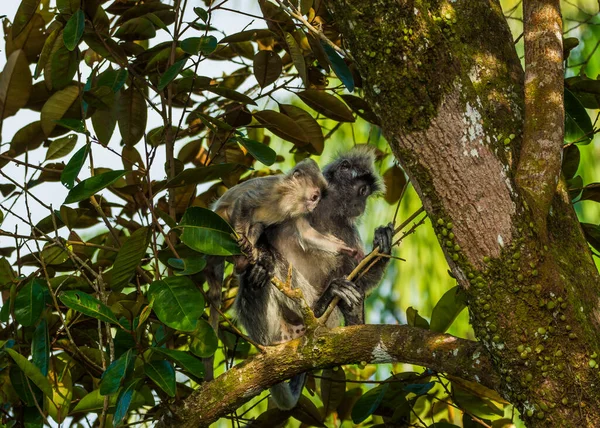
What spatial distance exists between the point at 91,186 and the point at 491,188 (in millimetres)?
1070

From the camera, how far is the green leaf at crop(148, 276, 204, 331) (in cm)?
209

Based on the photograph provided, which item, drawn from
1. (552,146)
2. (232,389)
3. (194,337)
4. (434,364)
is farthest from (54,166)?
(552,146)

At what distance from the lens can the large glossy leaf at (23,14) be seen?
2520mm

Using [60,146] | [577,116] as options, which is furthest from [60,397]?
[577,116]

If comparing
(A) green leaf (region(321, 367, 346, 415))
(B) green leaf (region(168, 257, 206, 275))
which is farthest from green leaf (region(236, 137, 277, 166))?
(A) green leaf (region(321, 367, 346, 415))

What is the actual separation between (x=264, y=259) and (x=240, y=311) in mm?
334

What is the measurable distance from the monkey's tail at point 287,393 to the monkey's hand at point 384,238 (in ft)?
1.97

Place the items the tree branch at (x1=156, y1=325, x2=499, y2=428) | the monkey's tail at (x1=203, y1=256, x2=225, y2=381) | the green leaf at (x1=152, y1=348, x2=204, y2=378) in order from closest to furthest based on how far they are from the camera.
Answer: the tree branch at (x1=156, y1=325, x2=499, y2=428)
the green leaf at (x1=152, y1=348, x2=204, y2=378)
the monkey's tail at (x1=203, y1=256, x2=225, y2=381)

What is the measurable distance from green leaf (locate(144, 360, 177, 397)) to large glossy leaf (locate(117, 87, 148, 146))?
0.95m

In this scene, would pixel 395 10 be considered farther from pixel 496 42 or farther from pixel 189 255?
pixel 189 255

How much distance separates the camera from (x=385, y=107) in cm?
205

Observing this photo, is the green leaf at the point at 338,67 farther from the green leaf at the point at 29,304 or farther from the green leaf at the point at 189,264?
the green leaf at the point at 29,304

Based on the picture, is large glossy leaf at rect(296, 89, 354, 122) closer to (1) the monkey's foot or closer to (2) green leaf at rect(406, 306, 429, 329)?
(1) the monkey's foot

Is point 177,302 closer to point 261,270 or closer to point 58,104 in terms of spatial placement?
point 58,104
